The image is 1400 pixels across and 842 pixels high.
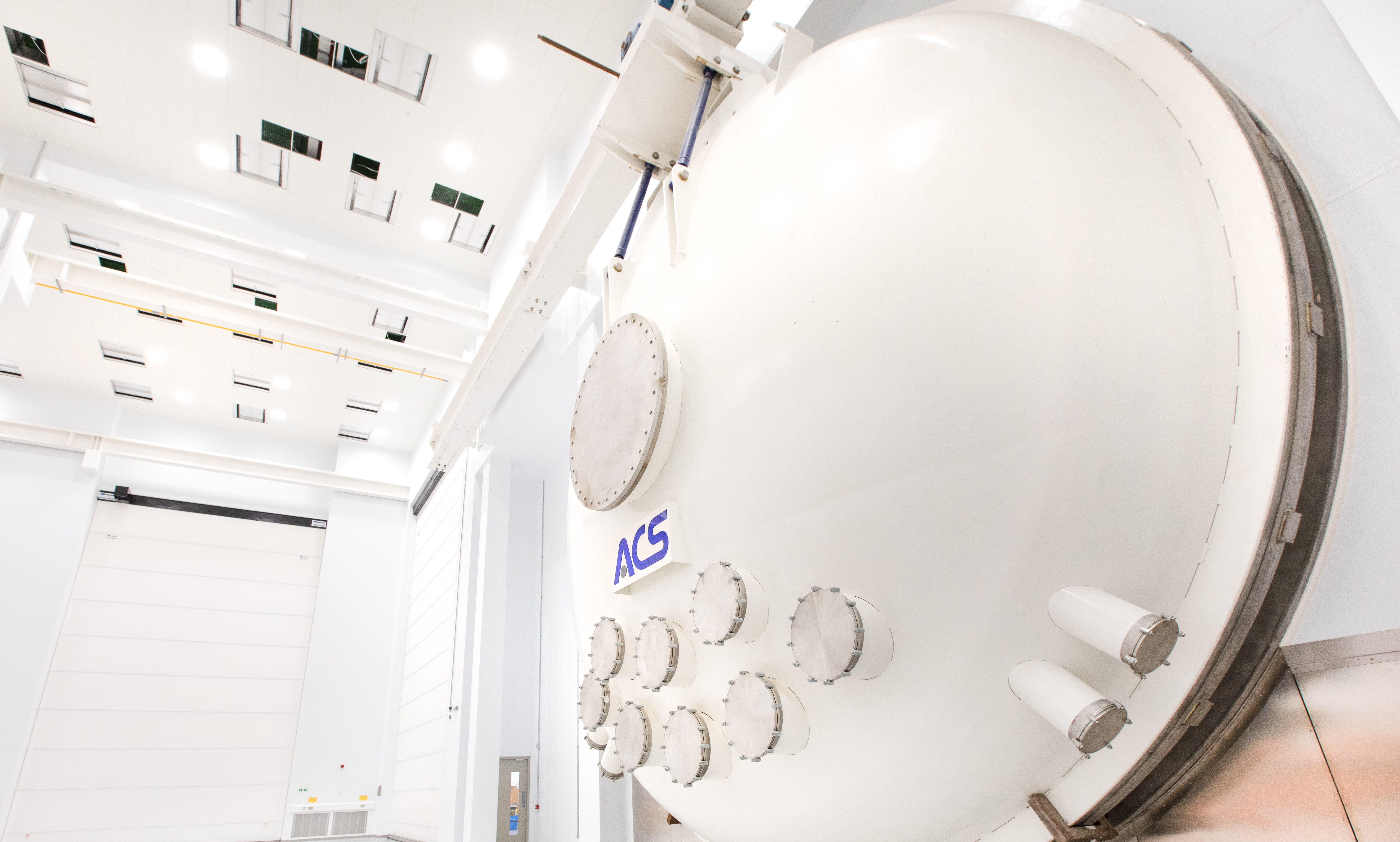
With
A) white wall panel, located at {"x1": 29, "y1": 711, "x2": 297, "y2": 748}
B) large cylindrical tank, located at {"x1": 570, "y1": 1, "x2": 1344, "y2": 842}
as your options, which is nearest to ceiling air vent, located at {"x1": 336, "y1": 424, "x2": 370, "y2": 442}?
white wall panel, located at {"x1": 29, "y1": 711, "x2": 297, "y2": 748}

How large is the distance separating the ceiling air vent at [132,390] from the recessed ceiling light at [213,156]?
4.18m

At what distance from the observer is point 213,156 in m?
6.14

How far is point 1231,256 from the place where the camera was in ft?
3.59

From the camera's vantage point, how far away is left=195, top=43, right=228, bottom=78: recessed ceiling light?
5293 millimetres

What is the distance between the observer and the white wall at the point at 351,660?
28.0 ft

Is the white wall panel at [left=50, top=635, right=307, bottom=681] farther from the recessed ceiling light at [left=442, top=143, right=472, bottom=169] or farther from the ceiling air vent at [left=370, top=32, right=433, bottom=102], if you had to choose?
the ceiling air vent at [left=370, top=32, right=433, bottom=102]

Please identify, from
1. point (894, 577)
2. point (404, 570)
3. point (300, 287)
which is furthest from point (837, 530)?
point (404, 570)

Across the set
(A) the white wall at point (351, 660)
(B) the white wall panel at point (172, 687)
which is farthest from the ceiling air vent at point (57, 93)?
(A) the white wall at point (351, 660)

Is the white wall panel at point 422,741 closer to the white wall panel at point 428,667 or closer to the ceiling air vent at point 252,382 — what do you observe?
the white wall panel at point 428,667

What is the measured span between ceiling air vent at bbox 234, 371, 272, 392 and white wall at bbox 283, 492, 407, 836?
1.79 metres

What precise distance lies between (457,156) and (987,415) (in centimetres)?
621

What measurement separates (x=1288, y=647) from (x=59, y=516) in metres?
10.8

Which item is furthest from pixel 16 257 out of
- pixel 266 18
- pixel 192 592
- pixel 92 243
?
pixel 192 592

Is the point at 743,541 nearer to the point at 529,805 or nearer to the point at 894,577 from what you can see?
the point at 894,577
